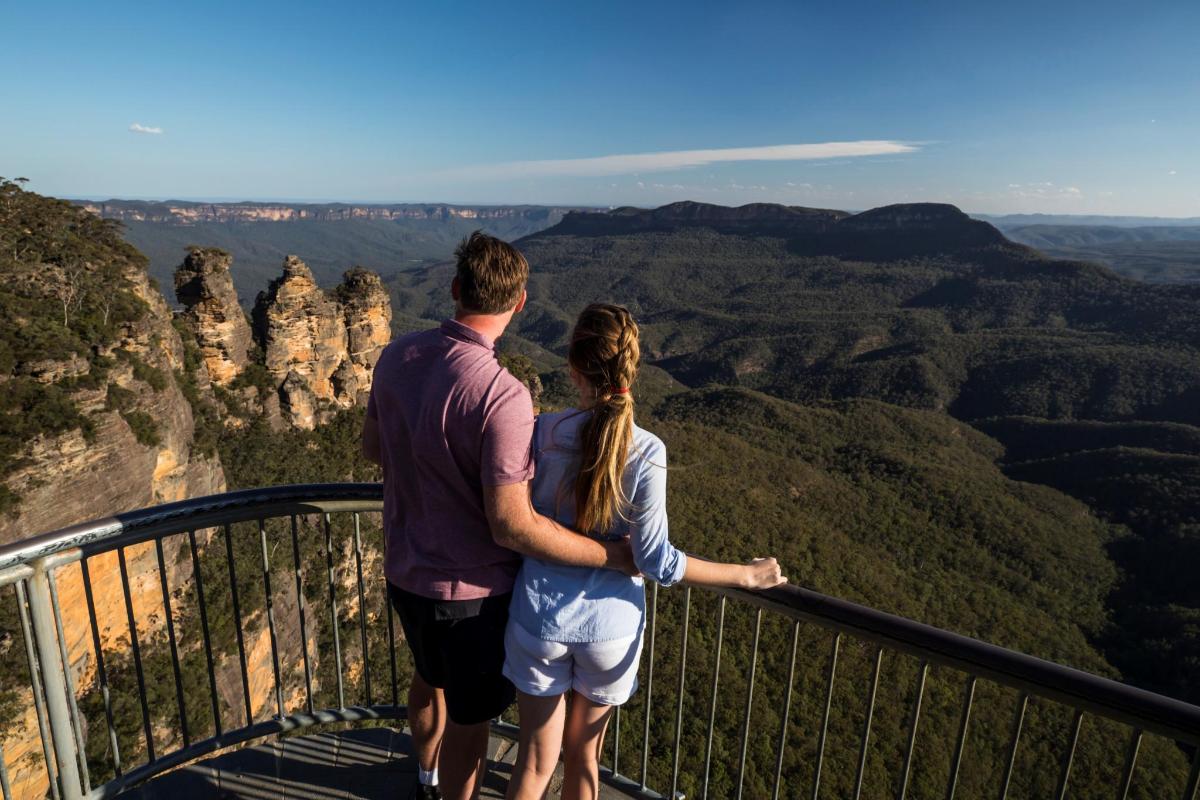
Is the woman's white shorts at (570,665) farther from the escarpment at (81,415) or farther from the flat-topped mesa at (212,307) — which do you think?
the flat-topped mesa at (212,307)

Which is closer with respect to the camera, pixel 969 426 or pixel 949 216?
pixel 969 426

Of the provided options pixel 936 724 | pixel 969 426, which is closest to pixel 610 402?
pixel 936 724

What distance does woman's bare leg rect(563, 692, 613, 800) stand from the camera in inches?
103

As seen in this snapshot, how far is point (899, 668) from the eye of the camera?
21.5m

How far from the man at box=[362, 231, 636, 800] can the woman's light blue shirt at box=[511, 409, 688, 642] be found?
0.09 meters

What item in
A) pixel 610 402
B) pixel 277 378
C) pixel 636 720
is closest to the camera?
pixel 610 402

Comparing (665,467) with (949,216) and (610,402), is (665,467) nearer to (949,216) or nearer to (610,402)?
(610,402)

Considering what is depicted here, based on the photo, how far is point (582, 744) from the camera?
2.69 metres

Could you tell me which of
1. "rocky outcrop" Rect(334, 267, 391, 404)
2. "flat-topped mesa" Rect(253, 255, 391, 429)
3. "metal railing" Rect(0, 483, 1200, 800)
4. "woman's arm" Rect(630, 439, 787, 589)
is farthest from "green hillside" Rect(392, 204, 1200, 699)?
"woman's arm" Rect(630, 439, 787, 589)

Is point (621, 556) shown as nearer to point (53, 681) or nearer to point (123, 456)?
point (53, 681)

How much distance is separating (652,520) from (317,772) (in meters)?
A: 2.75

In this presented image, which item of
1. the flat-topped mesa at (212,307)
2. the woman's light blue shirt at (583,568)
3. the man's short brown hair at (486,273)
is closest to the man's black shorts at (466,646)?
the woman's light blue shirt at (583,568)

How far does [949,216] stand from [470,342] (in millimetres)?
162920

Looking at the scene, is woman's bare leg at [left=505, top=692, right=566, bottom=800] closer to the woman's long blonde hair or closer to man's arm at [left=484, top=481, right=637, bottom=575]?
man's arm at [left=484, top=481, right=637, bottom=575]
